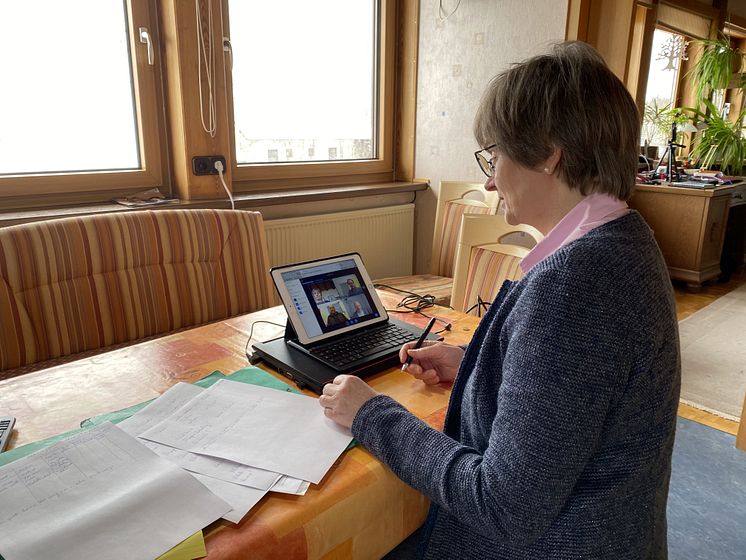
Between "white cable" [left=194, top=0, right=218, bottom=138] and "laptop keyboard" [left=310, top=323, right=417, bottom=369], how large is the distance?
1.69 meters

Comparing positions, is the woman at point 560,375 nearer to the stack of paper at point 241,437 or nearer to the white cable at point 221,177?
the stack of paper at point 241,437

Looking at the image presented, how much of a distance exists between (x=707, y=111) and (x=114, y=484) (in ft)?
18.5

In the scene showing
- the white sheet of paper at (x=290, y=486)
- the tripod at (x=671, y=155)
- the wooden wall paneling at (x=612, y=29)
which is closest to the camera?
the white sheet of paper at (x=290, y=486)

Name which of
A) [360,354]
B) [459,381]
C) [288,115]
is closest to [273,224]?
[288,115]

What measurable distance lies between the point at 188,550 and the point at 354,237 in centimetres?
267

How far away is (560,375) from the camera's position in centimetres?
60

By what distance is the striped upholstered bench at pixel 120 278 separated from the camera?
1563mm

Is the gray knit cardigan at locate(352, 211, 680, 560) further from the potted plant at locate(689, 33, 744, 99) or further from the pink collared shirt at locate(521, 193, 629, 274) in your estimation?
the potted plant at locate(689, 33, 744, 99)

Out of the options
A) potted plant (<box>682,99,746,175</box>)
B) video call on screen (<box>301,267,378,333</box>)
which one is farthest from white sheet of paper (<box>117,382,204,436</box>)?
potted plant (<box>682,99,746,175</box>)

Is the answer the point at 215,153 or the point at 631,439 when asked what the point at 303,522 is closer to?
the point at 631,439

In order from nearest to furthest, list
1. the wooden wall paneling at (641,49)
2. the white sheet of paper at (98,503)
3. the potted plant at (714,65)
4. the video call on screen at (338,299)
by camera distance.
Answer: the white sheet of paper at (98,503) < the video call on screen at (338,299) < the wooden wall paneling at (641,49) < the potted plant at (714,65)

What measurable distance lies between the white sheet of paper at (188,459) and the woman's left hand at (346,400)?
0.14m

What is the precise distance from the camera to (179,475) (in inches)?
27.7

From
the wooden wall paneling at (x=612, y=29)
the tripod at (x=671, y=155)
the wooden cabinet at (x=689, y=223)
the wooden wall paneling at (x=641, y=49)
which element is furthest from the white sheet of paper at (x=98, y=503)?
the tripod at (x=671, y=155)
